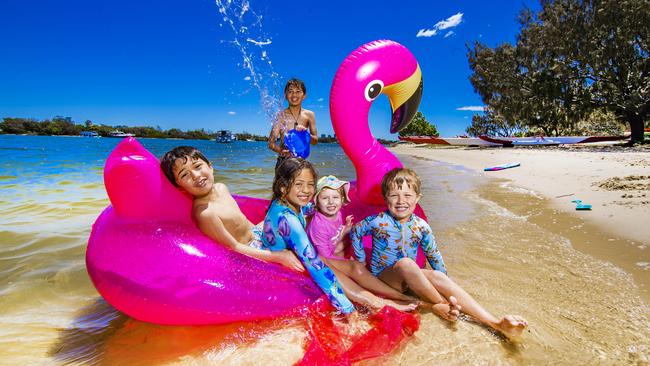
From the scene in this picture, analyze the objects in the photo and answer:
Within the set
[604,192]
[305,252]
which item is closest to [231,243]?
[305,252]

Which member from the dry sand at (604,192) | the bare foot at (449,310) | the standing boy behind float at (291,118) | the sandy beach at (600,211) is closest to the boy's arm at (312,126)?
the standing boy behind float at (291,118)

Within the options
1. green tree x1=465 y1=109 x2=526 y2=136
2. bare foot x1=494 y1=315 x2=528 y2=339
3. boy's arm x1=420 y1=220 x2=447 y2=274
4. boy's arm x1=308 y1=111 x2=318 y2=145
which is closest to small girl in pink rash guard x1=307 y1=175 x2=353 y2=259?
boy's arm x1=420 y1=220 x2=447 y2=274

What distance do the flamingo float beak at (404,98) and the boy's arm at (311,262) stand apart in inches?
46.1

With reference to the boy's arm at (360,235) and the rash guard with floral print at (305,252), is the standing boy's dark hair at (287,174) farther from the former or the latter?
the boy's arm at (360,235)

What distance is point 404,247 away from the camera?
2.09m

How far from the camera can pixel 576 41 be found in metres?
15.4

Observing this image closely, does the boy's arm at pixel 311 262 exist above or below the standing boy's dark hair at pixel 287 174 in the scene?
below

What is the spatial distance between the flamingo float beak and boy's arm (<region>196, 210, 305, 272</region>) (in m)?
1.26

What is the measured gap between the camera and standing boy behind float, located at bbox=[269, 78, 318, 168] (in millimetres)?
3193

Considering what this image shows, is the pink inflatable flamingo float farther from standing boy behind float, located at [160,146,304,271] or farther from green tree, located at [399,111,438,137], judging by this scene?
green tree, located at [399,111,438,137]

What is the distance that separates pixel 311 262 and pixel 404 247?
550 mm

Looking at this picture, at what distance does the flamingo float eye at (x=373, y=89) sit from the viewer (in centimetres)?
241

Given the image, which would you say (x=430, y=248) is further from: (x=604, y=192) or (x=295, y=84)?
(x=604, y=192)

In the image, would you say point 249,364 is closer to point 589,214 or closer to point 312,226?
point 312,226
